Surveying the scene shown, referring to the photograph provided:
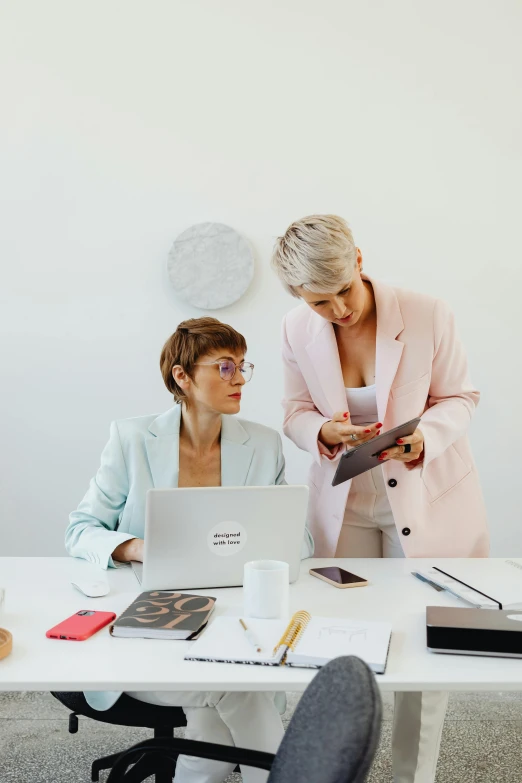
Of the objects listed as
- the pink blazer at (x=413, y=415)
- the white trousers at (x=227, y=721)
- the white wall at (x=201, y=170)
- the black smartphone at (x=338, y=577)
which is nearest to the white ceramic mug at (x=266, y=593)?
the white trousers at (x=227, y=721)

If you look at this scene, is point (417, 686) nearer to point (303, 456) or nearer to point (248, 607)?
point (248, 607)

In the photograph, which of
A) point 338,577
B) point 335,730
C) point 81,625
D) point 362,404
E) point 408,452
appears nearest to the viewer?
point 335,730

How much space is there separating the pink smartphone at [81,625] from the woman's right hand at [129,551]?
33 cm

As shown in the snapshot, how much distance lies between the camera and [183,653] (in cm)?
135

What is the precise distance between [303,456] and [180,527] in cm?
196

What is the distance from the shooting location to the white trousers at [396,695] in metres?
1.81

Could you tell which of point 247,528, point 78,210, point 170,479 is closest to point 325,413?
point 170,479

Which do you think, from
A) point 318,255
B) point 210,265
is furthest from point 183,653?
point 210,265

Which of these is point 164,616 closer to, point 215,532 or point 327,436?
point 215,532

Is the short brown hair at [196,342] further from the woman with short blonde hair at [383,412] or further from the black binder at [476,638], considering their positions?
the black binder at [476,638]

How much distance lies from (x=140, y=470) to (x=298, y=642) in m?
0.89

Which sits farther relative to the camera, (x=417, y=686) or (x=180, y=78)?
(x=180, y=78)

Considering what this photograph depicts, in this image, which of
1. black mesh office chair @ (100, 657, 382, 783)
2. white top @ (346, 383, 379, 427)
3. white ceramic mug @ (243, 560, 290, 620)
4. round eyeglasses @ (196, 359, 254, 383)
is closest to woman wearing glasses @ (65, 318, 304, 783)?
round eyeglasses @ (196, 359, 254, 383)

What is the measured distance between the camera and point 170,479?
2.13 m
